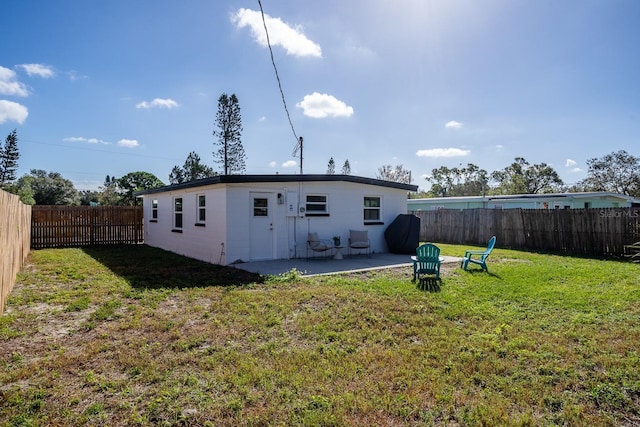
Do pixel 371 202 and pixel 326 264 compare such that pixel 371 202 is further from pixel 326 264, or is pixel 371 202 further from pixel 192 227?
pixel 192 227

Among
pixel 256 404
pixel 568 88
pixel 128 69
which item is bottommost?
pixel 256 404

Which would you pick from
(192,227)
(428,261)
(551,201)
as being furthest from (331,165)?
(428,261)

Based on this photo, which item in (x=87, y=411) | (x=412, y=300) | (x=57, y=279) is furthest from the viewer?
(x=57, y=279)

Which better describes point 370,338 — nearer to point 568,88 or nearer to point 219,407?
point 219,407

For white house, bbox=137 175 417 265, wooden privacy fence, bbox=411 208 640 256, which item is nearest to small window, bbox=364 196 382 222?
white house, bbox=137 175 417 265

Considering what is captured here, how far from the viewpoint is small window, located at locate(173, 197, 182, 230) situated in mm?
13141

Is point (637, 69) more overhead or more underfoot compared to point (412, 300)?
more overhead

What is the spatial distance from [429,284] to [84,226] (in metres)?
15.9

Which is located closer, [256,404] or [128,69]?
[256,404]

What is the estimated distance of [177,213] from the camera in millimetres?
13273

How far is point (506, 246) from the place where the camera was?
15117mm

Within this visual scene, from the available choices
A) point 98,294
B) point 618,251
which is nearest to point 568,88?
point 618,251

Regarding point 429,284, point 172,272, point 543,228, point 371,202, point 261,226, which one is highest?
point 371,202

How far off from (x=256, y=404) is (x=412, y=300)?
3.75 meters
